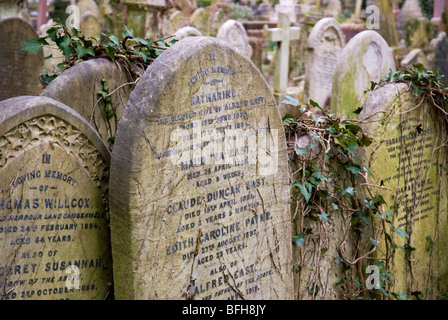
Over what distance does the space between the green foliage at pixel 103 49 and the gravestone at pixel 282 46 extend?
508 cm

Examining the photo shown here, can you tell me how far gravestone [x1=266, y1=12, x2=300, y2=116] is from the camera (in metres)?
8.82

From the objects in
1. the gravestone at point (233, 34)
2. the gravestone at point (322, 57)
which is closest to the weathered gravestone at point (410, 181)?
the gravestone at point (322, 57)

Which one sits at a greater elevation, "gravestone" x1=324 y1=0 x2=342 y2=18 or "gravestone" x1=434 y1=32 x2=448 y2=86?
"gravestone" x1=324 y1=0 x2=342 y2=18

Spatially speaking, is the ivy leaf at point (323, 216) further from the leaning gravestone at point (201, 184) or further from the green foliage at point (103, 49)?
the green foliage at point (103, 49)

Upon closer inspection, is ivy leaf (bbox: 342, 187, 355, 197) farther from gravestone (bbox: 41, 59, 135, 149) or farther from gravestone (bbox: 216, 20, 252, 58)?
gravestone (bbox: 216, 20, 252, 58)

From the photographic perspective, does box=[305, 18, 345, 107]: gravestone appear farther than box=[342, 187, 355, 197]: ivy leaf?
Yes

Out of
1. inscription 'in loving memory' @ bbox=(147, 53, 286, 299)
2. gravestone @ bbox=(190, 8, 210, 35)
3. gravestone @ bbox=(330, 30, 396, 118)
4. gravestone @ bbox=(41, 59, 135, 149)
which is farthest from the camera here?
gravestone @ bbox=(190, 8, 210, 35)

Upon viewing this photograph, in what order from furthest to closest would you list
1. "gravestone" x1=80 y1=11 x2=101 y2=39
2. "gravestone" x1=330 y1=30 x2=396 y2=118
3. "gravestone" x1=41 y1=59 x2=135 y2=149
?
"gravestone" x1=80 y1=11 x2=101 y2=39 → "gravestone" x1=330 y1=30 x2=396 y2=118 → "gravestone" x1=41 y1=59 x2=135 y2=149

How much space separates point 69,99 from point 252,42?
8.71 meters

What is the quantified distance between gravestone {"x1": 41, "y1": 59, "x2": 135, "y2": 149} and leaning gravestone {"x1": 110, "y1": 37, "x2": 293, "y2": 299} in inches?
31.8

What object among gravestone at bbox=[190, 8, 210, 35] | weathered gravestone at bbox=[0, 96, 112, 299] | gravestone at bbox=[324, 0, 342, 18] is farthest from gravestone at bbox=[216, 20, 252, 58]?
gravestone at bbox=[324, 0, 342, 18]

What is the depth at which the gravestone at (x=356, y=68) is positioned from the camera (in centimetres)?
696

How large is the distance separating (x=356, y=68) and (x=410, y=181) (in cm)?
305

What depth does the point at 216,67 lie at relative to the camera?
2.96 meters
